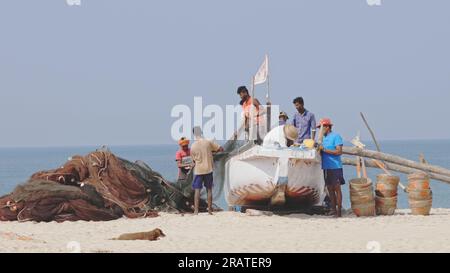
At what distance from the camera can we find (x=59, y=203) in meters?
15.8

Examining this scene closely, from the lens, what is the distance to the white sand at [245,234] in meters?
12.1

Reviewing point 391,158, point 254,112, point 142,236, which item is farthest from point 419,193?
point 142,236

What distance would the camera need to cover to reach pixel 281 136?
15445mm

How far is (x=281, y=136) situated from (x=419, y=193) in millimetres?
3019

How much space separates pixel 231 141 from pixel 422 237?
4.97 m

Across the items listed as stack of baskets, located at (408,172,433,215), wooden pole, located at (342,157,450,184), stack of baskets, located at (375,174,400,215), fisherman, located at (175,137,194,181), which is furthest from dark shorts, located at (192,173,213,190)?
wooden pole, located at (342,157,450,184)

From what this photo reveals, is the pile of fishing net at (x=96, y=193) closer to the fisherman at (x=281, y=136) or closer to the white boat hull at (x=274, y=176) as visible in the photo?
the white boat hull at (x=274, y=176)

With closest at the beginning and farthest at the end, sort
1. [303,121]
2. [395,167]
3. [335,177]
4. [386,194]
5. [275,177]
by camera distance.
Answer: [275,177] < [335,177] < [303,121] < [386,194] < [395,167]

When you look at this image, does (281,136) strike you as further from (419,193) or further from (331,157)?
(419,193)

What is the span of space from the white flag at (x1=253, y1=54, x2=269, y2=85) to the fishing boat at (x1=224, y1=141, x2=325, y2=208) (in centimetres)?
125

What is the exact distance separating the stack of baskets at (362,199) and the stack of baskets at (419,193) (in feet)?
2.89

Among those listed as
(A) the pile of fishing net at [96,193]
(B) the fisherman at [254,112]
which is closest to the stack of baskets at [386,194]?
(B) the fisherman at [254,112]
